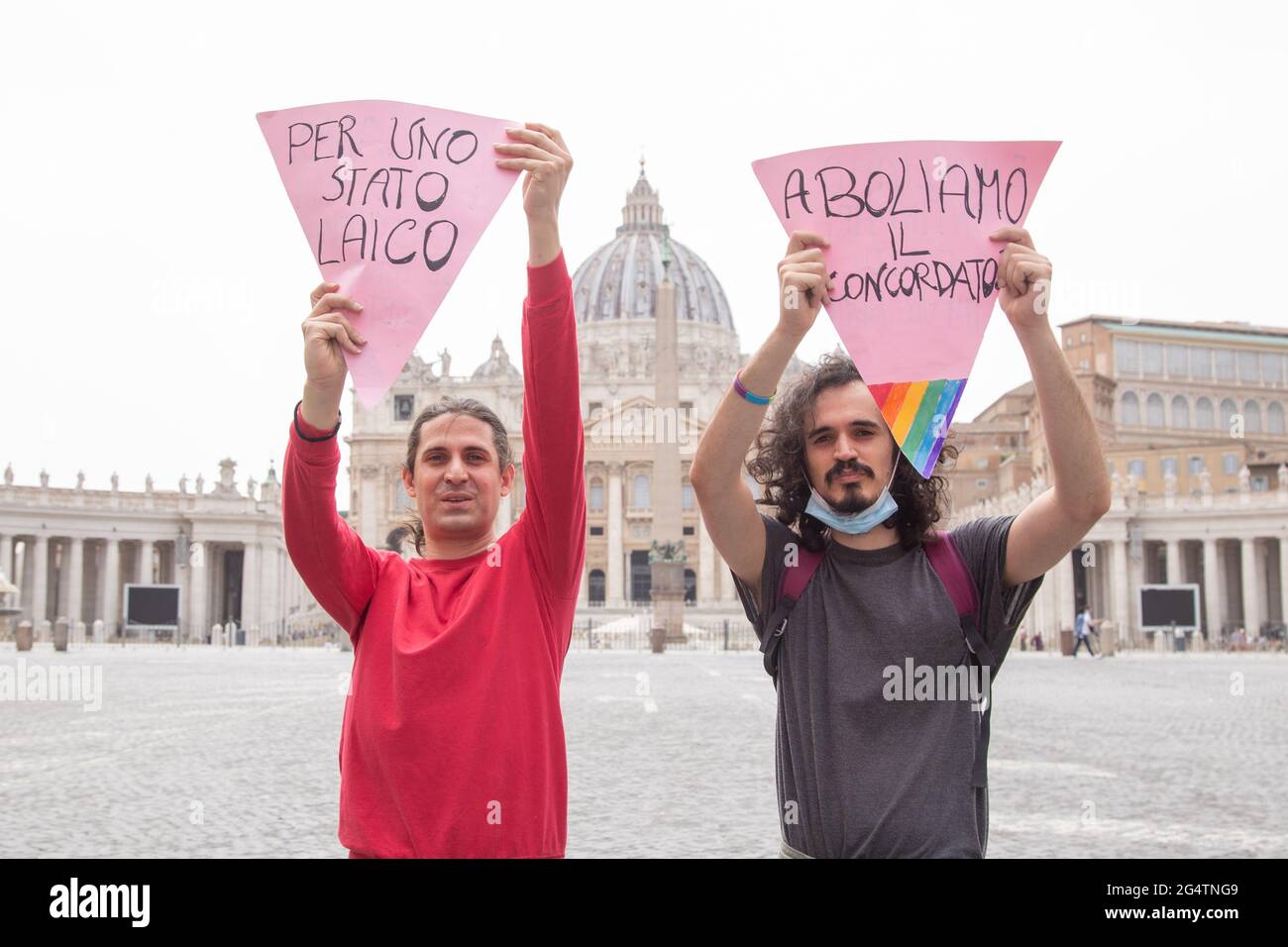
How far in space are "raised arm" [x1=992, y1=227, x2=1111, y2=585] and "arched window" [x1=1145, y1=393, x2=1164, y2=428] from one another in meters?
84.0

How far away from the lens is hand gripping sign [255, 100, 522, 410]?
3.51 metres

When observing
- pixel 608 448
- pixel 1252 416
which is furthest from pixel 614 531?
pixel 1252 416

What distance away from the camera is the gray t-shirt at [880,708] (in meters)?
3.13

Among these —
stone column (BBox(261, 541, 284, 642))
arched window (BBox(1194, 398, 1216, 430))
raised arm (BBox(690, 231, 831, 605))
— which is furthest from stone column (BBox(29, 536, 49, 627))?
raised arm (BBox(690, 231, 831, 605))

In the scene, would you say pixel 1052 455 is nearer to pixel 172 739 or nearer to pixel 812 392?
pixel 812 392

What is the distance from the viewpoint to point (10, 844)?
26.6ft

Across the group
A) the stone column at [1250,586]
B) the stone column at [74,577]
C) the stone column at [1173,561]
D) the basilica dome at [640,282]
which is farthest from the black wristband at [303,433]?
the basilica dome at [640,282]

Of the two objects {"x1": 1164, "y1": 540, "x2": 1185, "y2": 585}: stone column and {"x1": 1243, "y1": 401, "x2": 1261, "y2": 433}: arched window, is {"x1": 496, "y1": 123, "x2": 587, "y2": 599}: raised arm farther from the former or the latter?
{"x1": 1243, "y1": 401, "x2": 1261, "y2": 433}: arched window

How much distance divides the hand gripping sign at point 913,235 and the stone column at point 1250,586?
61.5 m

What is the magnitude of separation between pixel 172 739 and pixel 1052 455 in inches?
525

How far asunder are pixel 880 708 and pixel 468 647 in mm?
1013

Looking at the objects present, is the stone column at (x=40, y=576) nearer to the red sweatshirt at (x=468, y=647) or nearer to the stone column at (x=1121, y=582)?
the stone column at (x=1121, y=582)

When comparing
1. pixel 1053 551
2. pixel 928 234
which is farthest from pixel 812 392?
pixel 1053 551
